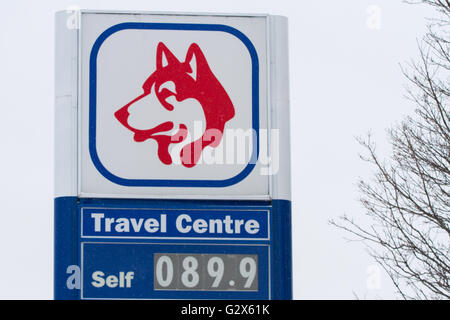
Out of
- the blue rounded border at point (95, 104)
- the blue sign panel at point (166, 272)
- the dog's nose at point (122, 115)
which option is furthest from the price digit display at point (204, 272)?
the dog's nose at point (122, 115)

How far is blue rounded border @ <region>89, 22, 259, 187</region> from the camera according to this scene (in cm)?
1230

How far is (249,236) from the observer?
12.2 m

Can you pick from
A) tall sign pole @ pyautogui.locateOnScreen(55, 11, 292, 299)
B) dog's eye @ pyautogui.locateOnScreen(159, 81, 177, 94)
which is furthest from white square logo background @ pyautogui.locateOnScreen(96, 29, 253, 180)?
dog's eye @ pyautogui.locateOnScreen(159, 81, 177, 94)

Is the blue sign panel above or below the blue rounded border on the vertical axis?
below

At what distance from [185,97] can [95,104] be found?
870mm

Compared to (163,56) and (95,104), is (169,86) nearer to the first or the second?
(163,56)

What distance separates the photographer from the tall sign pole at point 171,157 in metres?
12.0

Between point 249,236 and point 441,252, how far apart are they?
568 centimetres

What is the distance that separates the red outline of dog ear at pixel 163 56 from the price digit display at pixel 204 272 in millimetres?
1911

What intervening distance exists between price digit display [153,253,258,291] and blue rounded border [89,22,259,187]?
2.45 feet

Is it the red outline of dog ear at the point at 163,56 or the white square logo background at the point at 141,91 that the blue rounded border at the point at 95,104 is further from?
the red outline of dog ear at the point at 163,56

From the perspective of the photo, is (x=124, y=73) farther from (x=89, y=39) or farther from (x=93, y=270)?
(x=93, y=270)

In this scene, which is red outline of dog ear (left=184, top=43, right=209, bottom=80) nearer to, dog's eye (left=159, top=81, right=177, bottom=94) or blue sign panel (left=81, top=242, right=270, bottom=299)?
dog's eye (left=159, top=81, right=177, bottom=94)

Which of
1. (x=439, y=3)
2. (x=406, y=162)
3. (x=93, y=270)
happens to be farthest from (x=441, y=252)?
(x=93, y=270)
